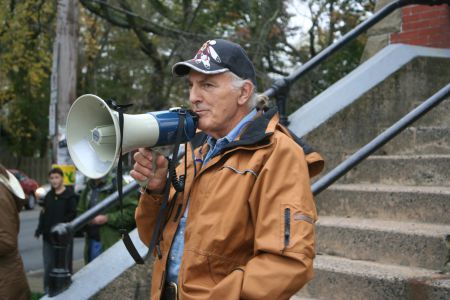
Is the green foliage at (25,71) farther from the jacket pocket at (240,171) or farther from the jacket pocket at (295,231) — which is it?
the jacket pocket at (295,231)

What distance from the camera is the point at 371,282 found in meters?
3.55

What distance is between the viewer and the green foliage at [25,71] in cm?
1281

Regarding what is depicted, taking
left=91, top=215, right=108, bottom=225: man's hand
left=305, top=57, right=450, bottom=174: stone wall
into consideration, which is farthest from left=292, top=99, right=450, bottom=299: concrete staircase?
left=91, top=215, right=108, bottom=225: man's hand

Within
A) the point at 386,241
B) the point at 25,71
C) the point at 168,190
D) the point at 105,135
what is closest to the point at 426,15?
the point at 386,241

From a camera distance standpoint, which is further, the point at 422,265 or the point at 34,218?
the point at 34,218

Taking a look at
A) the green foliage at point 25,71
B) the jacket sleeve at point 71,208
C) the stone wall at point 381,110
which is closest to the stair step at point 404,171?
the stone wall at point 381,110

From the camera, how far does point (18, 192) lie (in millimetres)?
4414

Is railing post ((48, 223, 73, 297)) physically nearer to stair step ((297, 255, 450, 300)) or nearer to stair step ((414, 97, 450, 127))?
stair step ((297, 255, 450, 300))

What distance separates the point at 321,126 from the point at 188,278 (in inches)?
127

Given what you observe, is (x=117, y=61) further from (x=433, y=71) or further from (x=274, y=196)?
(x=274, y=196)

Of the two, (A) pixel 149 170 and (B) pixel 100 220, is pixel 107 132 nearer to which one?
(A) pixel 149 170

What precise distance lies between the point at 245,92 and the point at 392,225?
2238mm

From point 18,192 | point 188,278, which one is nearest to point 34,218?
point 18,192

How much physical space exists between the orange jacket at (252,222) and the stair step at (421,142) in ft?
10.7
